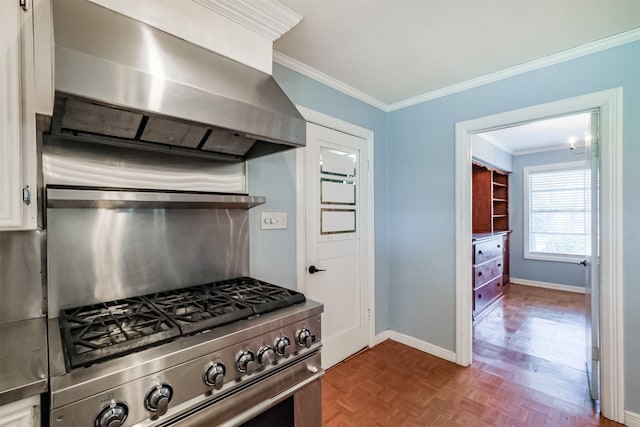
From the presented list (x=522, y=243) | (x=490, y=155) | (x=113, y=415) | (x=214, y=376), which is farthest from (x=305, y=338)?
(x=522, y=243)

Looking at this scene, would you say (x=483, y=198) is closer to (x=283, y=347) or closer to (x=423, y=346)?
(x=423, y=346)

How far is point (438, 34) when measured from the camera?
175 centimetres

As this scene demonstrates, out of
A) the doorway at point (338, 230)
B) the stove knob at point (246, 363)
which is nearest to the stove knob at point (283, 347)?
the stove knob at point (246, 363)

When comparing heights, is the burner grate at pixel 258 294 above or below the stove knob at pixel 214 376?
above

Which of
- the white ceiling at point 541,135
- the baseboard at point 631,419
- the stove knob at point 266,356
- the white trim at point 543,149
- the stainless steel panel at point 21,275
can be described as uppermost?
the white ceiling at point 541,135

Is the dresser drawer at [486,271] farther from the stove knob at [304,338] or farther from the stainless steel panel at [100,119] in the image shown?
the stainless steel panel at [100,119]

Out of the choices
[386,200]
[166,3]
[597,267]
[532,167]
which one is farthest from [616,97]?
[532,167]

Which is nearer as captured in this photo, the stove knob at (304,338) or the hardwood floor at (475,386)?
the stove knob at (304,338)

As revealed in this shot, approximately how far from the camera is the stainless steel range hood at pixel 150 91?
2.76 feet

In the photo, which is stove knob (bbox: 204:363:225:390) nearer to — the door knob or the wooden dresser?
the door knob

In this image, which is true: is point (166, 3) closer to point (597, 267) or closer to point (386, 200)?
point (386, 200)

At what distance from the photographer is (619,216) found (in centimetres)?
179

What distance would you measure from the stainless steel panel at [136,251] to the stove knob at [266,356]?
0.67 m

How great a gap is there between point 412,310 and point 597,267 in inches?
56.0
